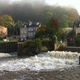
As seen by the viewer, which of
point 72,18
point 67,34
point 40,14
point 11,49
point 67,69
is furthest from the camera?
point 40,14

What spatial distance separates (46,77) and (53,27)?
1695 inches

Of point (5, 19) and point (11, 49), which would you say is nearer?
point (11, 49)

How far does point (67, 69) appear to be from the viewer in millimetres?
34094

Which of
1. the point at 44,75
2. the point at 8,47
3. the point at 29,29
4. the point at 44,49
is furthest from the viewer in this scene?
the point at 29,29

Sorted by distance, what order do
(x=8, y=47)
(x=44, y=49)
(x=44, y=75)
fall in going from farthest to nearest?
(x=8, y=47), (x=44, y=49), (x=44, y=75)

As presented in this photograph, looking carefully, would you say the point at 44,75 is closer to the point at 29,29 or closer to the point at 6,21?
the point at 29,29

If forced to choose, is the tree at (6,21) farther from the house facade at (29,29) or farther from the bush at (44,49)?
the bush at (44,49)

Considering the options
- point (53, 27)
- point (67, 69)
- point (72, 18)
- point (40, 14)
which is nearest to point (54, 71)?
point (67, 69)

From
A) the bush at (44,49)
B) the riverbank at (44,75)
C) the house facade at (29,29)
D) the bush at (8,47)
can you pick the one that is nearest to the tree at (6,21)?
the house facade at (29,29)

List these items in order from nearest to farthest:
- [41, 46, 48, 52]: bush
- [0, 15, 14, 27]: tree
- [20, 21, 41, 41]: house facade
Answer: [41, 46, 48, 52]: bush → [20, 21, 41, 41]: house facade → [0, 15, 14, 27]: tree

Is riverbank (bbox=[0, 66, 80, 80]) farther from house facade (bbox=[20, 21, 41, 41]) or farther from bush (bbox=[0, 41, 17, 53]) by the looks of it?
house facade (bbox=[20, 21, 41, 41])

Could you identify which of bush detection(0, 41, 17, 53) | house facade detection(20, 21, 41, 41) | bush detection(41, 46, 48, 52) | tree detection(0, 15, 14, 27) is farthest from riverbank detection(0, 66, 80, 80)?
tree detection(0, 15, 14, 27)

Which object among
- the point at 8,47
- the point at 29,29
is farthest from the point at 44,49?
the point at 29,29

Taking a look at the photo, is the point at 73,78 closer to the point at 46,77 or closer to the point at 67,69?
the point at 46,77
